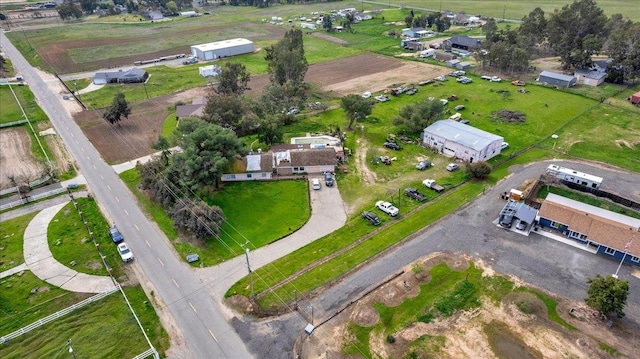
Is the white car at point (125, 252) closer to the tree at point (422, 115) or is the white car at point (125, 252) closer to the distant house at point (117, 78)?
the tree at point (422, 115)

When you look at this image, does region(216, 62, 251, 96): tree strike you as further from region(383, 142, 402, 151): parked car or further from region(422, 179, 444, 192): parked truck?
region(422, 179, 444, 192): parked truck

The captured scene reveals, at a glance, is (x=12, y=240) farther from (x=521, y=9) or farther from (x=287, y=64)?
(x=521, y=9)

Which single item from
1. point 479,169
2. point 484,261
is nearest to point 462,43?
point 479,169

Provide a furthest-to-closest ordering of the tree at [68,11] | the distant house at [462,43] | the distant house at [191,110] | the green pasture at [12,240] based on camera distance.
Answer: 1. the tree at [68,11]
2. the distant house at [462,43]
3. the distant house at [191,110]
4. the green pasture at [12,240]

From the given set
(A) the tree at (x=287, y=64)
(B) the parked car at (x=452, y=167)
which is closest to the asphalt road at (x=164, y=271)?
(B) the parked car at (x=452, y=167)

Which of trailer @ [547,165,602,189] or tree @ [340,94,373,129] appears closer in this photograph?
trailer @ [547,165,602,189]

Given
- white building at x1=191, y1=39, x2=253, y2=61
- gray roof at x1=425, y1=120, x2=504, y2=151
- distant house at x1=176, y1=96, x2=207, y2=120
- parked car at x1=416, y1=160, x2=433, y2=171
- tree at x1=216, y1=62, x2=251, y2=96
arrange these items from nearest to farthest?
1. parked car at x1=416, y1=160, x2=433, y2=171
2. gray roof at x1=425, y1=120, x2=504, y2=151
3. distant house at x1=176, y1=96, x2=207, y2=120
4. tree at x1=216, y1=62, x2=251, y2=96
5. white building at x1=191, y1=39, x2=253, y2=61

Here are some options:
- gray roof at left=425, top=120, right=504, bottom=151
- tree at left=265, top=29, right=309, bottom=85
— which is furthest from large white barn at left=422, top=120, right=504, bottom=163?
tree at left=265, top=29, right=309, bottom=85
